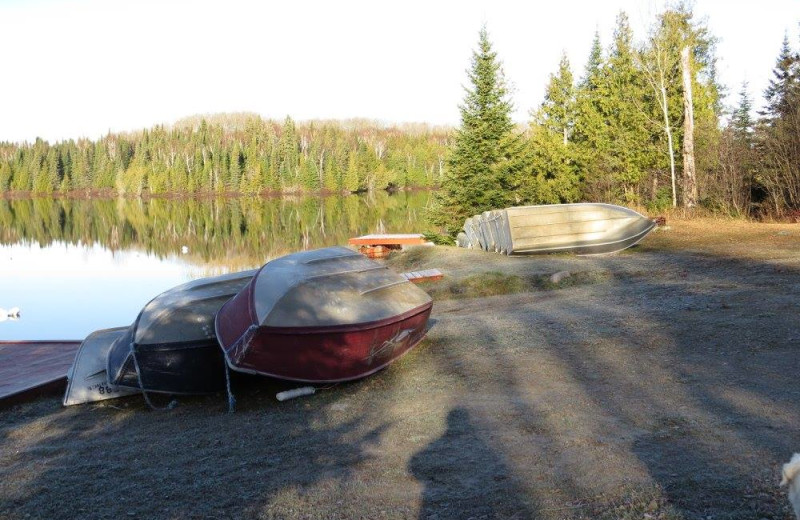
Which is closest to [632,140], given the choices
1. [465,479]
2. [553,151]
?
[553,151]

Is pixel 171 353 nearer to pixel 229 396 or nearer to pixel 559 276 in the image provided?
pixel 229 396

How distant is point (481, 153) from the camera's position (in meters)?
24.4

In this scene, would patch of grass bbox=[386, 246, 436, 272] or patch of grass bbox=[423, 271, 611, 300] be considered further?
patch of grass bbox=[386, 246, 436, 272]

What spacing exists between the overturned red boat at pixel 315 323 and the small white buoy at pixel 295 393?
14 centimetres

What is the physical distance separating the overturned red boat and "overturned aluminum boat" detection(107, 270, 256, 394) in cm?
41

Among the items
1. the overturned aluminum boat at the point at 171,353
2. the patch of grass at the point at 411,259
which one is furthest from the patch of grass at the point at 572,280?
the overturned aluminum boat at the point at 171,353

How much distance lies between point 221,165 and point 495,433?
4397 inches

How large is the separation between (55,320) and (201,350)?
43.5 ft

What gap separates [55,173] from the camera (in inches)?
4865

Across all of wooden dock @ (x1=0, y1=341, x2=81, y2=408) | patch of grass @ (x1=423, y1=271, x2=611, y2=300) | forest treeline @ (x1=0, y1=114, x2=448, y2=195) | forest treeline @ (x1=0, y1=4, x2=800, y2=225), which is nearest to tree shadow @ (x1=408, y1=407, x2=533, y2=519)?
wooden dock @ (x1=0, y1=341, x2=81, y2=408)

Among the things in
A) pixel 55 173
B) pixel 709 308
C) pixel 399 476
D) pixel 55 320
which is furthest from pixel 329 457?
pixel 55 173

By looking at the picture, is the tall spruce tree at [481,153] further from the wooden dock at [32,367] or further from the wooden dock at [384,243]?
the wooden dock at [32,367]

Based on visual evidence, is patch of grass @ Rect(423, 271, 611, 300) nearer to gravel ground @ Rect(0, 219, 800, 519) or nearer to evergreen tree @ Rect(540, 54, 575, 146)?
gravel ground @ Rect(0, 219, 800, 519)

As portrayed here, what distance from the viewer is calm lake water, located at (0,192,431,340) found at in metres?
19.7
